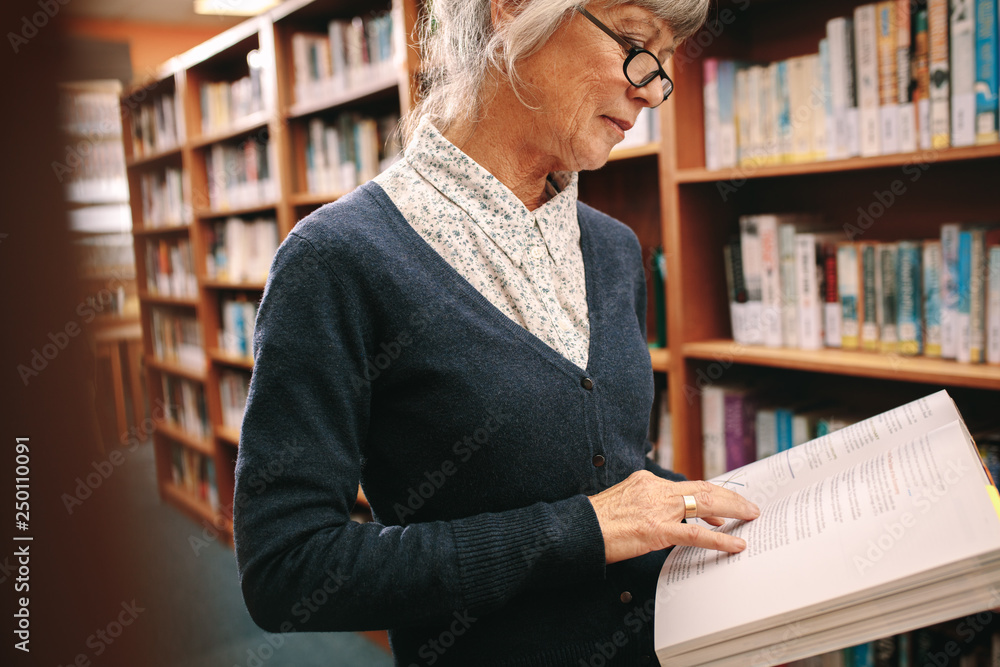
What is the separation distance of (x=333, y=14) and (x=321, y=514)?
2550mm

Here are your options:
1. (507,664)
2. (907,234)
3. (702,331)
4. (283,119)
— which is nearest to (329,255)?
(507,664)

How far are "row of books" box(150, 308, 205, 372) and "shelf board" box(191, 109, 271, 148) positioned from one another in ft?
3.13

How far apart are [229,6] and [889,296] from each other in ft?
11.3

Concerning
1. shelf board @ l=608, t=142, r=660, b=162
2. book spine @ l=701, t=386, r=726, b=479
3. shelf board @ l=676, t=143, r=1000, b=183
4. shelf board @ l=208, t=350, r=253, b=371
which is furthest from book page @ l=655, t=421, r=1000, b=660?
shelf board @ l=208, t=350, r=253, b=371

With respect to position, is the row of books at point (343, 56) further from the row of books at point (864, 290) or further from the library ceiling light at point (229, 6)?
the row of books at point (864, 290)

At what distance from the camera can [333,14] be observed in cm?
277

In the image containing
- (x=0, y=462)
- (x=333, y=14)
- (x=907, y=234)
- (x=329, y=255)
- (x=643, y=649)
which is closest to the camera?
(x=0, y=462)

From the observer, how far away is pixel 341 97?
8.32 ft

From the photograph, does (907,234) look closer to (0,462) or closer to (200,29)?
(0,462)

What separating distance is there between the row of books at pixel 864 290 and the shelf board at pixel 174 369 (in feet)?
9.69

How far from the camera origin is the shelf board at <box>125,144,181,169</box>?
374 cm

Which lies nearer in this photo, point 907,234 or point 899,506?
point 899,506

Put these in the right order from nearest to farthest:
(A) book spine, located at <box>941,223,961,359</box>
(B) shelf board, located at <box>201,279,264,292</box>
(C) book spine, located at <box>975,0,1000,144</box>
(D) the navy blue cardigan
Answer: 1. (D) the navy blue cardigan
2. (C) book spine, located at <box>975,0,1000,144</box>
3. (A) book spine, located at <box>941,223,961,359</box>
4. (B) shelf board, located at <box>201,279,264,292</box>

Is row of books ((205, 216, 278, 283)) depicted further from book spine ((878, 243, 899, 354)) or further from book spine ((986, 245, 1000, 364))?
book spine ((986, 245, 1000, 364))
